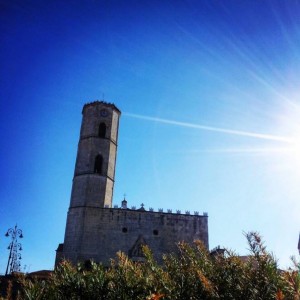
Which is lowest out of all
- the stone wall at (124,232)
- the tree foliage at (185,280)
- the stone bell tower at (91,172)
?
the tree foliage at (185,280)

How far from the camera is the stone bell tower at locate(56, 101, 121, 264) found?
31516mm

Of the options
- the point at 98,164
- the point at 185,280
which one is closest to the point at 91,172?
the point at 98,164

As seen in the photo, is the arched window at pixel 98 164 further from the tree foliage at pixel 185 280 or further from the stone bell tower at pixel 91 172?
the tree foliage at pixel 185 280

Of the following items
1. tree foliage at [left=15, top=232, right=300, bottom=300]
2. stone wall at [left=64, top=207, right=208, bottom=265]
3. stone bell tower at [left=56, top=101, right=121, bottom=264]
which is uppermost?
stone bell tower at [left=56, top=101, right=121, bottom=264]

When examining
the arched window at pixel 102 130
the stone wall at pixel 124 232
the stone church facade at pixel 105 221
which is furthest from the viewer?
the arched window at pixel 102 130

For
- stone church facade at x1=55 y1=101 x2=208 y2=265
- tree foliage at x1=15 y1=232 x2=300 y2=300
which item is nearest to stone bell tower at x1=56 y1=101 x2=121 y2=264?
stone church facade at x1=55 y1=101 x2=208 y2=265

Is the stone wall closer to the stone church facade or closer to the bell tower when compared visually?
the stone church facade

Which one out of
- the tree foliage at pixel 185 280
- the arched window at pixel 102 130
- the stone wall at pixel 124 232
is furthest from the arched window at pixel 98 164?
the tree foliage at pixel 185 280

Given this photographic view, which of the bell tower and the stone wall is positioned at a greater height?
the bell tower

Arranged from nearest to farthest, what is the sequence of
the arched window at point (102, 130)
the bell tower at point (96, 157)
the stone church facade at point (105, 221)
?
the stone church facade at point (105, 221)
the bell tower at point (96, 157)
the arched window at point (102, 130)

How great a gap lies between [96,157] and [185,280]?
1302 inches

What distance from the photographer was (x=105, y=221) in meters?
32.3

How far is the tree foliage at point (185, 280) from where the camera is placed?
2469mm

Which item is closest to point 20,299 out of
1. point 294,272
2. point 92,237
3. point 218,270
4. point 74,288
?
point 74,288
